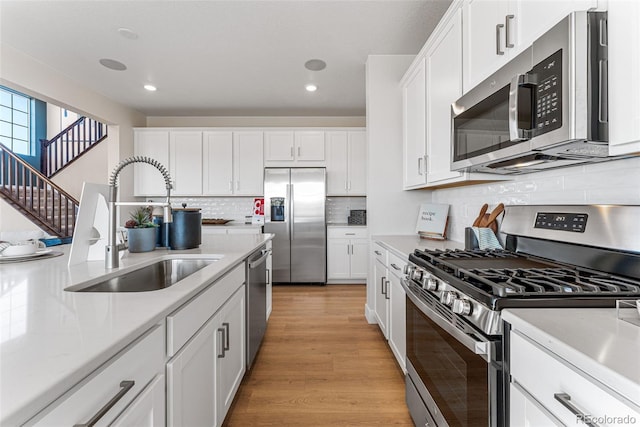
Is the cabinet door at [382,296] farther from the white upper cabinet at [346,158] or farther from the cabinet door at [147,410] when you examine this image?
the white upper cabinet at [346,158]

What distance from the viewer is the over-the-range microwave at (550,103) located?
969 millimetres

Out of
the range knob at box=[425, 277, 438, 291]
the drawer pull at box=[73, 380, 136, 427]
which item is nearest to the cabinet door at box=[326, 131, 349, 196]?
the range knob at box=[425, 277, 438, 291]

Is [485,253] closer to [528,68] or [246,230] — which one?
[528,68]

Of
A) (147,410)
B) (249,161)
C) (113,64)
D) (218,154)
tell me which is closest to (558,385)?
(147,410)

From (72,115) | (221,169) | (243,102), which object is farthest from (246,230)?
(72,115)

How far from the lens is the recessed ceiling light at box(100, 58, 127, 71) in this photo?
335 centimetres

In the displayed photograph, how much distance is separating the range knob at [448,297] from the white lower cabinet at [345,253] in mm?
3404

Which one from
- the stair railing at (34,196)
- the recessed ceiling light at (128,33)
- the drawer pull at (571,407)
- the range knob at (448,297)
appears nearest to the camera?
the drawer pull at (571,407)

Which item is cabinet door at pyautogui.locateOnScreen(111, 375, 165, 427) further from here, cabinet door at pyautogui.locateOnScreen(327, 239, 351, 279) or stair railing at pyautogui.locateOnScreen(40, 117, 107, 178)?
stair railing at pyautogui.locateOnScreen(40, 117, 107, 178)

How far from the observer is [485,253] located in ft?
5.15

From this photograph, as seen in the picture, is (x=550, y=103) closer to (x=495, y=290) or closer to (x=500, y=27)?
(x=500, y=27)

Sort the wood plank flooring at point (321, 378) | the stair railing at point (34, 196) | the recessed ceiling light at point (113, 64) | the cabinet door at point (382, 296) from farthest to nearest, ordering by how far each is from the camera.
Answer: the stair railing at point (34, 196) < the recessed ceiling light at point (113, 64) < the cabinet door at point (382, 296) < the wood plank flooring at point (321, 378)

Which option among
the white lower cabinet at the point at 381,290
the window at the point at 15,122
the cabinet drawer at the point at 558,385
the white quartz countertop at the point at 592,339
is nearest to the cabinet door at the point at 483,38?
the white quartz countertop at the point at 592,339

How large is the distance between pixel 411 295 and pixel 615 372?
3.32ft
